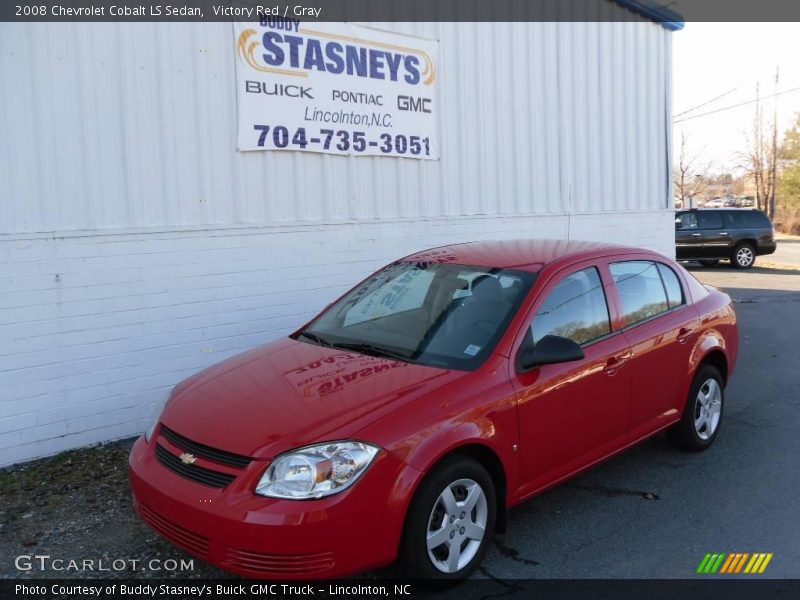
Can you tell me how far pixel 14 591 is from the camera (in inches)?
144

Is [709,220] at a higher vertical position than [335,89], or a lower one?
lower

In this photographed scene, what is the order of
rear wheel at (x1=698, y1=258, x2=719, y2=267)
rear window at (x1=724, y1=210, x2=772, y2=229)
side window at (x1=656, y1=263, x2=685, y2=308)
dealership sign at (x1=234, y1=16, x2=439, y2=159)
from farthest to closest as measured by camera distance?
1. rear wheel at (x1=698, y1=258, x2=719, y2=267)
2. rear window at (x1=724, y1=210, x2=772, y2=229)
3. dealership sign at (x1=234, y1=16, x2=439, y2=159)
4. side window at (x1=656, y1=263, x2=685, y2=308)

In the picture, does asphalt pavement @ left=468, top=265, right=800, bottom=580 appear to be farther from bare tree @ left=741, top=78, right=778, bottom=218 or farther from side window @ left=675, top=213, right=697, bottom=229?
bare tree @ left=741, top=78, right=778, bottom=218

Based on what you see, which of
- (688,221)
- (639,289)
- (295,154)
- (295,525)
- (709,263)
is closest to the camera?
(295,525)

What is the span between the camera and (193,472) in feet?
11.0

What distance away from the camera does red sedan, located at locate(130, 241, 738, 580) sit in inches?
123

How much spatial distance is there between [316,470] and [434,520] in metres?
0.66

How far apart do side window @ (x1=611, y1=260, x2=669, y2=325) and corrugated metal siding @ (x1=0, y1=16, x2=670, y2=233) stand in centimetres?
326

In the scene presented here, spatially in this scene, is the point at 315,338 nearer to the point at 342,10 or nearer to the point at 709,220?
the point at 342,10

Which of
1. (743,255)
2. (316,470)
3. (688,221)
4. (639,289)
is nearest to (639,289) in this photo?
(639,289)

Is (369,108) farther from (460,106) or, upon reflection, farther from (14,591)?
(14,591)

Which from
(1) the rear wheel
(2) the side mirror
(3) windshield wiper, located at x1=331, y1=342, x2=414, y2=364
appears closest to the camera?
(2) the side mirror

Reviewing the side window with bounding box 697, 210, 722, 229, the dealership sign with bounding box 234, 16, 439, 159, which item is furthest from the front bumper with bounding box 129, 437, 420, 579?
the side window with bounding box 697, 210, 722, 229

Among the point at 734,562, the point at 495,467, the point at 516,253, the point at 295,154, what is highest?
the point at 295,154
